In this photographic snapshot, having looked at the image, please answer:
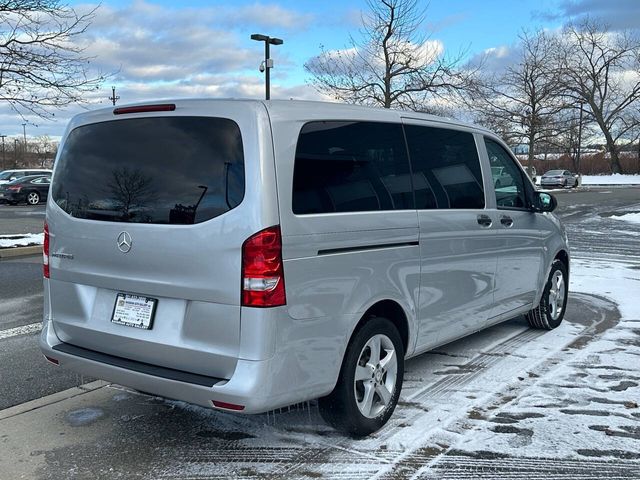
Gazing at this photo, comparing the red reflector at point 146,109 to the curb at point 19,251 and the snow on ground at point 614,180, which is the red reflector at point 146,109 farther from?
the snow on ground at point 614,180

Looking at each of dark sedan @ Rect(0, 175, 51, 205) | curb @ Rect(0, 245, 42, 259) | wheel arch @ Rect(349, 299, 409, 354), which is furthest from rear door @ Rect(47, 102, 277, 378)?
dark sedan @ Rect(0, 175, 51, 205)

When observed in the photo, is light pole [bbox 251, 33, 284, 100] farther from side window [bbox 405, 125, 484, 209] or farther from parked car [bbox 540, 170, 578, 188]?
parked car [bbox 540, 170, 578, 188]

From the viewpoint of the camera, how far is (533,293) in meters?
5.79

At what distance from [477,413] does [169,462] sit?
78.2 inches

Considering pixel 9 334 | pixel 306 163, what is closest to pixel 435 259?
pixel 306 163

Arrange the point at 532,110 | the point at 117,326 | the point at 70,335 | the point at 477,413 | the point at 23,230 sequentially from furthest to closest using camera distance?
the point at 532,110, the point at 23,230, the point at 477,413, the point at 70,335, the point at 117,326

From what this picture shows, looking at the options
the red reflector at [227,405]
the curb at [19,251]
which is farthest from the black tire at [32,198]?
the red reflector at [227,405]

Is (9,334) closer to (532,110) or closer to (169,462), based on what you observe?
(169,462)

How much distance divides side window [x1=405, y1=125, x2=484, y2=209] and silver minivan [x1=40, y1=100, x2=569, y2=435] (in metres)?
0.02

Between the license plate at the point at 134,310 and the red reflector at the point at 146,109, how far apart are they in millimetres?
1043

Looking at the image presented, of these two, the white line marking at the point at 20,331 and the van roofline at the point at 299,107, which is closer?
the van roofline at the point at 299,107

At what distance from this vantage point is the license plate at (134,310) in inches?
129

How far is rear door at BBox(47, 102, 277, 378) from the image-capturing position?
3049 millimetres

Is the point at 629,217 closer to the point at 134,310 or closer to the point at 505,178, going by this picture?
the point at 505,178
